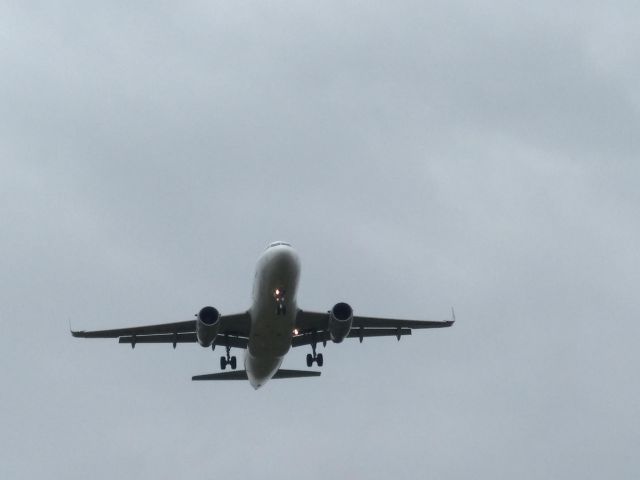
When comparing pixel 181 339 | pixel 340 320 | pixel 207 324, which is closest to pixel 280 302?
pixel 340 320

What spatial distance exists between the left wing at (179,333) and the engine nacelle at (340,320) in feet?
13.4

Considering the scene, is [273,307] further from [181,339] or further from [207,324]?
[181,339]

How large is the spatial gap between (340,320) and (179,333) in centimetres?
966

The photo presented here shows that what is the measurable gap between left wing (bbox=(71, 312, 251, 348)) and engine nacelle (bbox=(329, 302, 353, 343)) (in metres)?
4.09

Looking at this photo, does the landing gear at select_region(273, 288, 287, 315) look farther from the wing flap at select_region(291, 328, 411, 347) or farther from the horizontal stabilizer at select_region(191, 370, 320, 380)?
the horizontal stabilizer at select_region(191, 370, 320, 380)

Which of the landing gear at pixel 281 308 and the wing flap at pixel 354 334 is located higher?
the wing flap at pixel 354 334

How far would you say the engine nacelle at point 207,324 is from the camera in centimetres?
5041

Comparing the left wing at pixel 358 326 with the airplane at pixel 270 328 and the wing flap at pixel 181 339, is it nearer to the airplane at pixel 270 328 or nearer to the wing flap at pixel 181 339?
the airplane at pixel 270 328

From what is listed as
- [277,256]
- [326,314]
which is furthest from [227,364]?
[277,256]

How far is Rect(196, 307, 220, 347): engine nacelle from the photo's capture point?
165ft

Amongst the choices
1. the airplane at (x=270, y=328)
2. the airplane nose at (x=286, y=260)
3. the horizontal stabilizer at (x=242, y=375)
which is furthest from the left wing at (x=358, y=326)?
the airplane nose at (x=286, y=260)

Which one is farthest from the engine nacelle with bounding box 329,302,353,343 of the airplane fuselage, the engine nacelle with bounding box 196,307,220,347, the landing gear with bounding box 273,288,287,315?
the engine nacelle with bounding box 196,307,220,347

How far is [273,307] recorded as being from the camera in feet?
159

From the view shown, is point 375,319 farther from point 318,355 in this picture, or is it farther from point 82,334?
point 82,334
